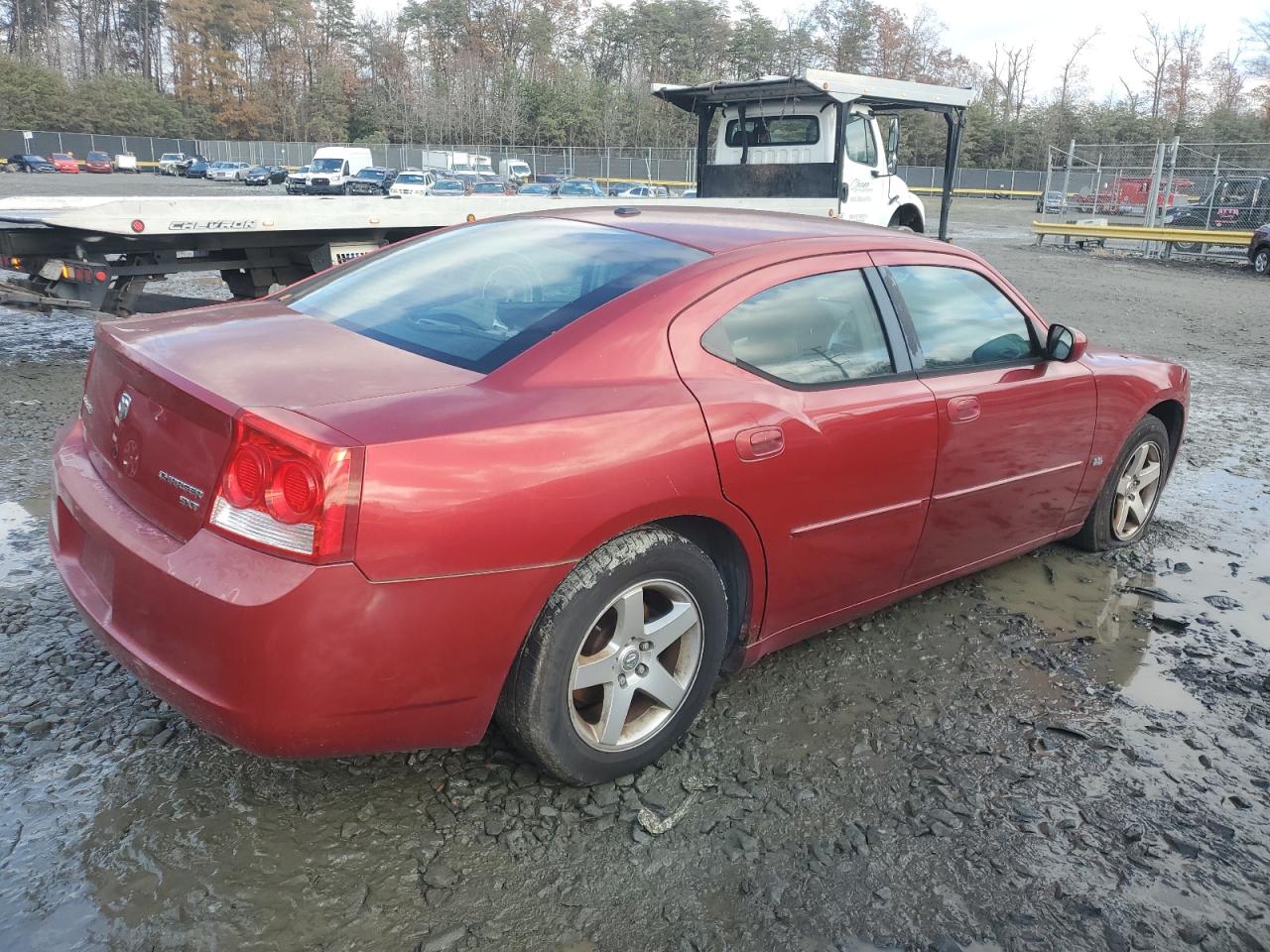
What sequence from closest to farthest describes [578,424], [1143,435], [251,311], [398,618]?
[398,618] → [578,424] → [251,311] → [1143,435]

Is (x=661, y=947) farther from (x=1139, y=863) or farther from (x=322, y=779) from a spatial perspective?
(x=1139, y=863)

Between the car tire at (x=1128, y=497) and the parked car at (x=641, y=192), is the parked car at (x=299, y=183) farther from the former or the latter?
the car tire at (x=1128, y=497)

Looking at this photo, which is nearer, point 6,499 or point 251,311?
point 251,311

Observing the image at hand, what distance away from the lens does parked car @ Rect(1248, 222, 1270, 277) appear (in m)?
20.1

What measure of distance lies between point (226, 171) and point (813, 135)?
2169 inches

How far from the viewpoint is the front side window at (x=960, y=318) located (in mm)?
3496

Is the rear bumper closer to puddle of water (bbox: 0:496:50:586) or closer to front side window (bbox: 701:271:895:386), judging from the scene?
front side window (bbox: 701:271:895:386)

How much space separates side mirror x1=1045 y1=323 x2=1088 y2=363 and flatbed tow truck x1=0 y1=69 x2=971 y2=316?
181cm

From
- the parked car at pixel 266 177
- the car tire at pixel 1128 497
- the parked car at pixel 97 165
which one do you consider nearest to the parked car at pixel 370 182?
the parked car at pixel 266 177

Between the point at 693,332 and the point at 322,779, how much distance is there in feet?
5.32

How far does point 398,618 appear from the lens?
7.12ft

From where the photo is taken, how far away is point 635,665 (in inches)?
105

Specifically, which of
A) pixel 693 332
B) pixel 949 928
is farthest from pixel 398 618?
pixel 949 928

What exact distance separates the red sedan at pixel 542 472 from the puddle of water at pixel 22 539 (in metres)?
1.29
